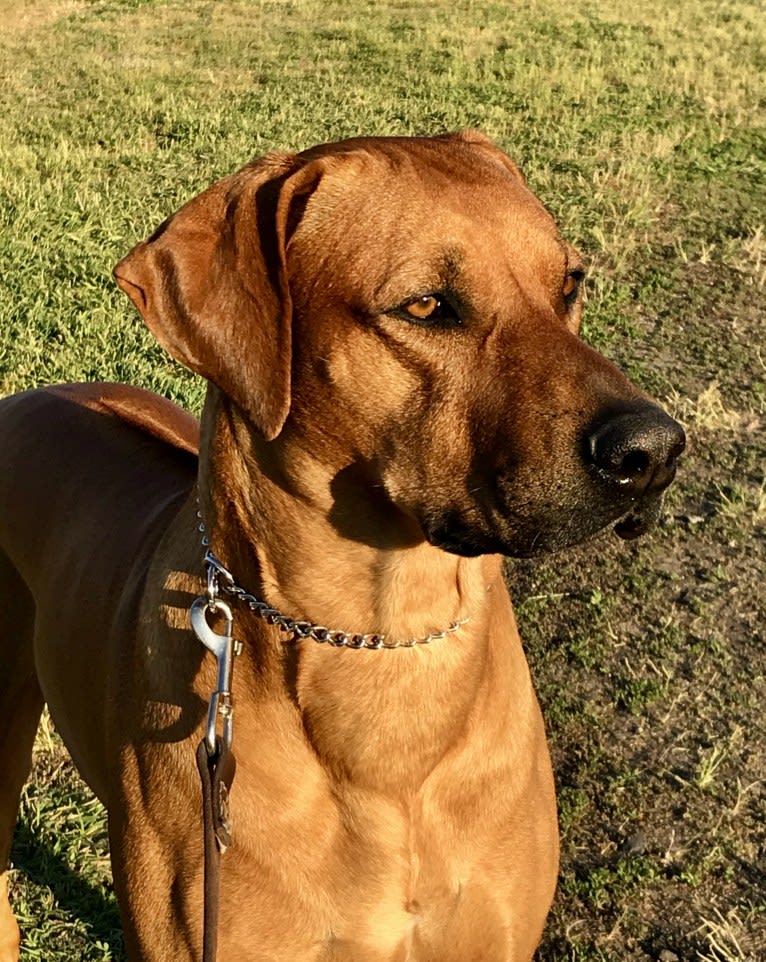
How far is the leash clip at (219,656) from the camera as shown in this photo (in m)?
2.20

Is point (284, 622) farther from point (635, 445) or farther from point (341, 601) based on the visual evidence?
point (635, 445)

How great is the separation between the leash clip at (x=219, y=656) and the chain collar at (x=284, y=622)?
0.03 m

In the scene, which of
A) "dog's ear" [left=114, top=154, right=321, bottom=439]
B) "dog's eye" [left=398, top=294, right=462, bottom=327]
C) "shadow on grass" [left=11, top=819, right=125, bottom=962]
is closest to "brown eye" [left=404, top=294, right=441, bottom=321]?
"dog's eye" [left=398, top=294, right=462, bottom=327]

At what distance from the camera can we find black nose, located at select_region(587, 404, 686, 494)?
203cm

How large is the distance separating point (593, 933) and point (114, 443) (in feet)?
6.60

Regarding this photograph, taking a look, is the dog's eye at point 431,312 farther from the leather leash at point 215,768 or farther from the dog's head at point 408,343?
the leather leash at point 215,768

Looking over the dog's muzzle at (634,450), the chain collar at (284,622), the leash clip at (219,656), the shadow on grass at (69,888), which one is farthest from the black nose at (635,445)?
the shadow on grass at (69,888)

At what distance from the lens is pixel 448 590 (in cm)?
249

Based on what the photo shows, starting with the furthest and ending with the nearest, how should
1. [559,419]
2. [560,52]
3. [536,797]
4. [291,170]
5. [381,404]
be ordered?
[560,52] < [536,797] < [291,170] < [381,404] < [559,419]

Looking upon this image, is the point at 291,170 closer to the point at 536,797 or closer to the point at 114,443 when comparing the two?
the point at 114,443

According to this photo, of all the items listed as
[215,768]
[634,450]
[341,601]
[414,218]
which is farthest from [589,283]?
[215,768]

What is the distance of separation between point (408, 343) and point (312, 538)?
1.45ft

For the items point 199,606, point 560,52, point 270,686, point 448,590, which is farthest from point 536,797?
point 560,52

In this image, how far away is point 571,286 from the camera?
2.54 m
